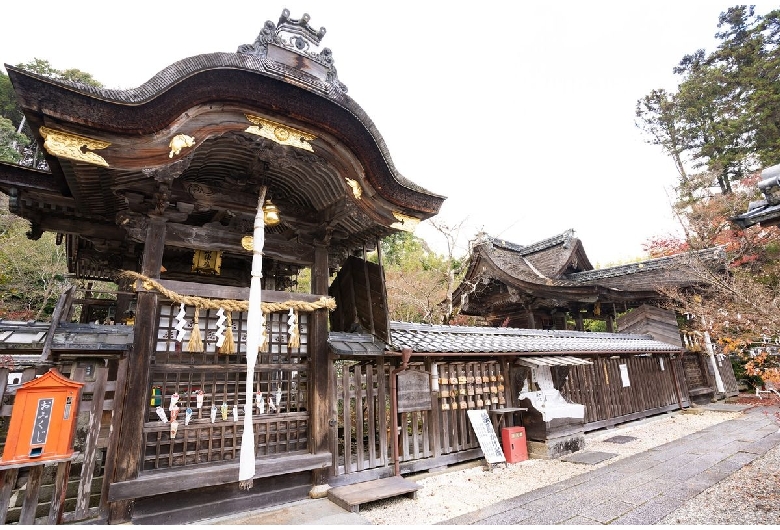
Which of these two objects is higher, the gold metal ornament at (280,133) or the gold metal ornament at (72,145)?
the gold metal ornament at (280,133)

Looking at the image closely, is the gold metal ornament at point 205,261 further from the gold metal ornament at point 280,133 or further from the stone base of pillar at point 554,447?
the stone base of pillar at point 554,447

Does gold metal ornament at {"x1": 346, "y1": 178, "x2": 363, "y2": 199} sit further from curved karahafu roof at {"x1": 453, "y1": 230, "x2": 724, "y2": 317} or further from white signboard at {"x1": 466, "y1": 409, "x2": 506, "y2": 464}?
curved karahafu roof at {"x1": 453, "y1": 230, "x2": 724, "y2": 317}

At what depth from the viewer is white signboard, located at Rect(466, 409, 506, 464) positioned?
293 inches

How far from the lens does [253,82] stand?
4648 mm

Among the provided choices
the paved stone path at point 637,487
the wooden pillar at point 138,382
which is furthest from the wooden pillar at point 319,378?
the wooden pillar at point 138,382

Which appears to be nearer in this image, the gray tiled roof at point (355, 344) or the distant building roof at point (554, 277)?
the gray tiled roof at point (355, 344)

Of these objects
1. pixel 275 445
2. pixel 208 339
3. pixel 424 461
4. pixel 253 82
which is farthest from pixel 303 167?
pixel 424 461

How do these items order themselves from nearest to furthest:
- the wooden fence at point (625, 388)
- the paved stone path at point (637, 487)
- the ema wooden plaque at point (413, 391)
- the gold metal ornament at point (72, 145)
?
the gold metal ornament at point (72, 145), the paved stone path at point (637, 487), the ema wooden plaque at point (413, 391), the wooden fence at point (625, 388)

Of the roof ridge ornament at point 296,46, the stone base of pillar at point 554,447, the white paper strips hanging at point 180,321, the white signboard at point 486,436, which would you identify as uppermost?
the roof ridge ornament at point 296,46

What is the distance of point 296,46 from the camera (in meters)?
5.50

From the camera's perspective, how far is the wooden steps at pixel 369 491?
5227 mm

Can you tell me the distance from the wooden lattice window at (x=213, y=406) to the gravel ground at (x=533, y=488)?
5.58 feet

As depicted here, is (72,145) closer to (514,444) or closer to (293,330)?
(293,330)

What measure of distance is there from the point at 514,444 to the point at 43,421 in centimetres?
766
